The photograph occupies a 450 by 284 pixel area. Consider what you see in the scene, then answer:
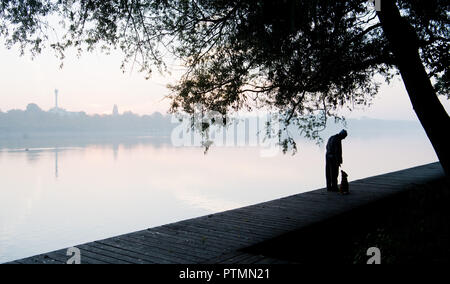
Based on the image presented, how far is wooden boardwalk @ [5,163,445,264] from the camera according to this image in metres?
5.12

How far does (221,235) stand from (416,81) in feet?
13.5

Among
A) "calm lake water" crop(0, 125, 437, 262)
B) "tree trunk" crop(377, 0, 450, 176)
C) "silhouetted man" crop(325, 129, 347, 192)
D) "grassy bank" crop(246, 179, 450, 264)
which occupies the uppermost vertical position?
"tree trunk" crop(377, 0, 450, 176)

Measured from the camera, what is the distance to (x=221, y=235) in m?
6.36

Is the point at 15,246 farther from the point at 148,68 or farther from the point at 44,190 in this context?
the point at 44,190

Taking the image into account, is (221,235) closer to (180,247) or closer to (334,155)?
(180,247)

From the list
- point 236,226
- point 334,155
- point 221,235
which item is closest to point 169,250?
point 221,235

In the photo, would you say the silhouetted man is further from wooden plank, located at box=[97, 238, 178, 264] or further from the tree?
wooden plank, located at box=[97, 238, 178, 264]

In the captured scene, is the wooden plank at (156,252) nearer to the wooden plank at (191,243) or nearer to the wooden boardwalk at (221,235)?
the wooden boardwalk at (221,235)

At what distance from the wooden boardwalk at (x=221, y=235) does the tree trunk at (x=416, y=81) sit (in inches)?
95.3

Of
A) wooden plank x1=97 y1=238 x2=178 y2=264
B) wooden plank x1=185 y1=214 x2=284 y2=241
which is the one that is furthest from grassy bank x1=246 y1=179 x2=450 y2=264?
wooden plank x1=97 y1=238 x2=178 y2=264

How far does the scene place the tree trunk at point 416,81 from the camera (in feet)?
21.8

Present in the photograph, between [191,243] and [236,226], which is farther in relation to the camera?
[236,226]

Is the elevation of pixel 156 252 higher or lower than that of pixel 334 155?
lower

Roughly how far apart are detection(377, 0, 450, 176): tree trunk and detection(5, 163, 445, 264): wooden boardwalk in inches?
95.3
